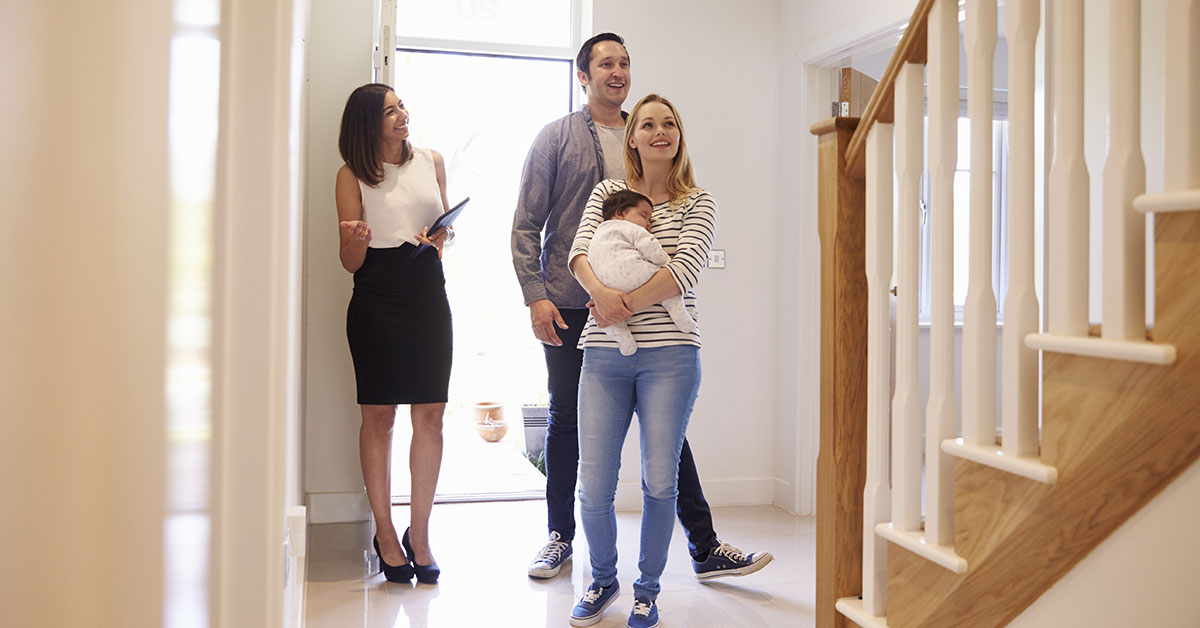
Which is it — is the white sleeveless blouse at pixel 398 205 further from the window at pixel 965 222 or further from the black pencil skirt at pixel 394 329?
the window at pixel 965 222

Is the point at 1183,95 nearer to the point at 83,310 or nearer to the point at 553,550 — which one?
the point at 83,310

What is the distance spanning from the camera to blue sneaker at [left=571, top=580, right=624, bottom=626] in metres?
2.29

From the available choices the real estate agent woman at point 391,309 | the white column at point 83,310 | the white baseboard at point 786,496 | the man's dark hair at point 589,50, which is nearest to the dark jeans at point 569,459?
the real estate agent woman at point 391,309

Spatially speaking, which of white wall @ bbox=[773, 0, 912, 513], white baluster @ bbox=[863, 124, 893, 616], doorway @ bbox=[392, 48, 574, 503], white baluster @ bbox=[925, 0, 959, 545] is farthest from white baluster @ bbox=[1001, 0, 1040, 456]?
doorway @ bbox=[392, 48, 574, 503]

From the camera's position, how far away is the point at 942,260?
5.00 feet

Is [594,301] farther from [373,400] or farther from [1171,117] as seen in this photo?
[1171,117]

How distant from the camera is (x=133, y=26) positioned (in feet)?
1.82

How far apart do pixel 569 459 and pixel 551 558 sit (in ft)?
1.07

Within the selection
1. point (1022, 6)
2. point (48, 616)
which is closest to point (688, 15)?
point (1022, 6)

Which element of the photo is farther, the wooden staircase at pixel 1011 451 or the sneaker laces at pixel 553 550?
the sneaker laces at pixel 553 550

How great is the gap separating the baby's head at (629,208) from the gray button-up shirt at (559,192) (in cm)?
50

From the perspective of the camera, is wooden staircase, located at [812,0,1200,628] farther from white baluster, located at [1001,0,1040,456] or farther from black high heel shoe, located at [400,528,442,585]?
black high heel shoe, located at [400,528,442,585]

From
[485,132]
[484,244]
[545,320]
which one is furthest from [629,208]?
[484,244]

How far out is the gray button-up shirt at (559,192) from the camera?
2.72 meters
